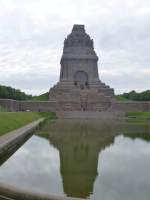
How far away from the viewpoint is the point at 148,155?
14.9 metres

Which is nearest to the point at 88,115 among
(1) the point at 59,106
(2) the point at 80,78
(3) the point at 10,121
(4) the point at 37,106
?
(1) the point at 59,106

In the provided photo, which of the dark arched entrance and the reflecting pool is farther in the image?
the dark arched entrance

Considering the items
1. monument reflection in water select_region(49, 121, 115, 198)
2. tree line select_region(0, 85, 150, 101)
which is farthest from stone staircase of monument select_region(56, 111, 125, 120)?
monument reflection in water select_region(49, 121, 115, 198)

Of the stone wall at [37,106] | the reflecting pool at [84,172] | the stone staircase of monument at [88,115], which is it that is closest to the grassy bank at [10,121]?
the reflecting pool at [84,172]

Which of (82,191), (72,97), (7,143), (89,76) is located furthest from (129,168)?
(89,76)

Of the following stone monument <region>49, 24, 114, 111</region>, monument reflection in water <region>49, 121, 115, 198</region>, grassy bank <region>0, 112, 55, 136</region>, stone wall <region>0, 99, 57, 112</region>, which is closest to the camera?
monument reflection in water <region>49, 121, 115, 198</region>

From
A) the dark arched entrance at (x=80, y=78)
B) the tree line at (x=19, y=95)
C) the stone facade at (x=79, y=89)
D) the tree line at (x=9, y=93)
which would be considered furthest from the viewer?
the dark arched entrance at (x=80, y=78)

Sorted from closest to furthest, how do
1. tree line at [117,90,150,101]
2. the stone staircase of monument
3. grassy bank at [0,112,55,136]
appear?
grassy bank at [0,112,55,136] → the stone staircase of monument → tree line at [117,90,150,101]

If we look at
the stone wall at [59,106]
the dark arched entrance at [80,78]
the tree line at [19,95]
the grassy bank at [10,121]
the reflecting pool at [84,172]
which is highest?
the dark arched entrance at [80,78]

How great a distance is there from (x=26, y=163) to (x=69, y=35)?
235ft

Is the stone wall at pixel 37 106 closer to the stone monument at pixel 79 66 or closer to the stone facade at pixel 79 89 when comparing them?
the stone facade at pixel 79 89

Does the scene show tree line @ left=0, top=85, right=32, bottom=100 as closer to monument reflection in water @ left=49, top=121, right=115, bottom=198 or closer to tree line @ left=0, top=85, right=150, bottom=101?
tree line @ left=0, top=85, right=150, bottom=101

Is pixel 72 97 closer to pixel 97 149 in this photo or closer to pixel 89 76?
pixel 89 76

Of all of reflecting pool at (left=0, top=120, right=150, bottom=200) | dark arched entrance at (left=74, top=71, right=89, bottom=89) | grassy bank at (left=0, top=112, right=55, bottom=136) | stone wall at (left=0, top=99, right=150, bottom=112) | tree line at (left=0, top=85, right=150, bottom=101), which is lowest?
reflecting pool at (left=0, top=120, right=150, bottom=200)
